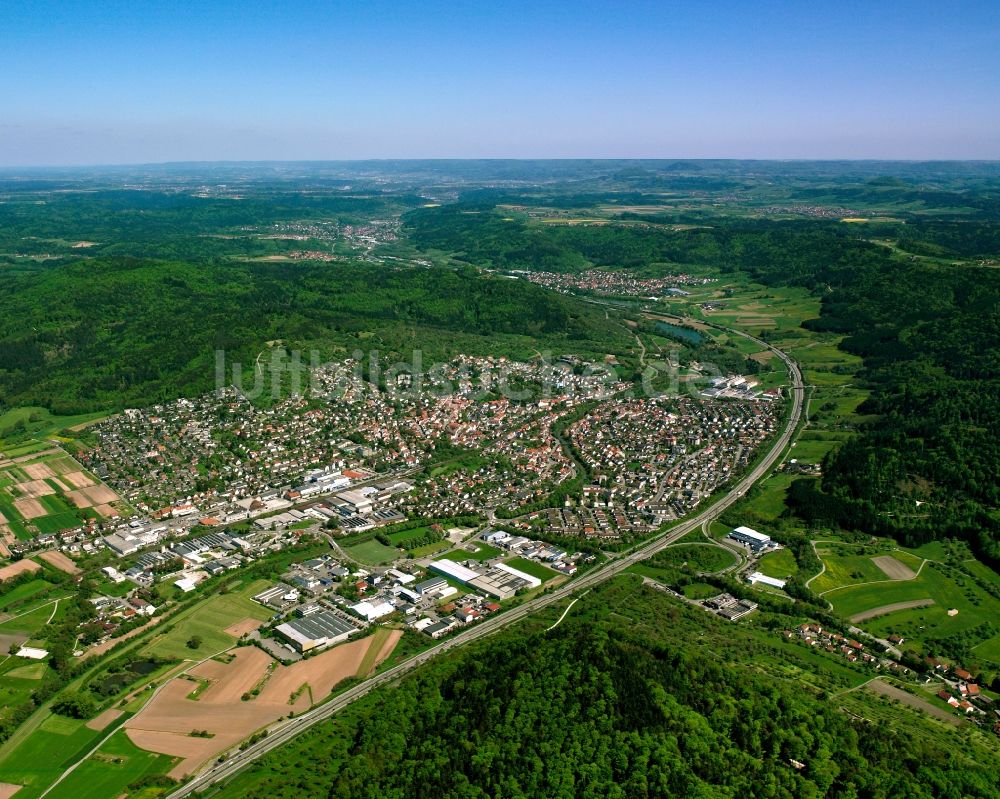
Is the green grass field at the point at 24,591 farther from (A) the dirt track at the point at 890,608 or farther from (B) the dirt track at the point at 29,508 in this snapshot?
(A) the dirt track at the point at 890,608

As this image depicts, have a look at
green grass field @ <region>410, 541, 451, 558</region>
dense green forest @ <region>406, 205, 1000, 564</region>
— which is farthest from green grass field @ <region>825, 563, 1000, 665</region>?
green grass field @ <region>410, 541, 451, 558</region>

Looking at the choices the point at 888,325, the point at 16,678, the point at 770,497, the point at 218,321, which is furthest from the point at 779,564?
the point at 218,321

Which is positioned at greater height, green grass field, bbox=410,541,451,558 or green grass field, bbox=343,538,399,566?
green grass field, bbox=410,541,451,558

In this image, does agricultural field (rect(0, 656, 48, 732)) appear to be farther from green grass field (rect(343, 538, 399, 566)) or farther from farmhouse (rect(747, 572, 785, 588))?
farmhouse (rect(747, 572, 785, 588))

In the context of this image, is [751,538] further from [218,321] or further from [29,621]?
[218,321]

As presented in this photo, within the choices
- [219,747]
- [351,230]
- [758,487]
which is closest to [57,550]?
[219,747]
